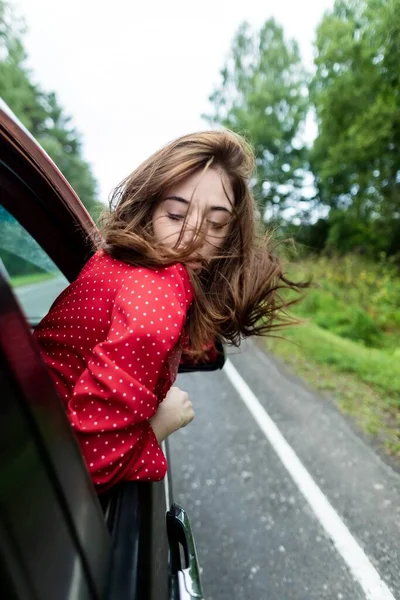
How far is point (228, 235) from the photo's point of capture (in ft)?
5.31

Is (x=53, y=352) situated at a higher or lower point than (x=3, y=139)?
lower

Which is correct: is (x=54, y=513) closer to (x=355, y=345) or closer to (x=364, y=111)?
(x=355, y=345)

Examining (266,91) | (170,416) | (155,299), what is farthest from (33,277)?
(266,91)

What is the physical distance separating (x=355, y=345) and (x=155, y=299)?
657 cm

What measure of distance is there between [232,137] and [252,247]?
18.1 inches

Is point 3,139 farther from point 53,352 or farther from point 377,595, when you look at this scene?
point 377,595

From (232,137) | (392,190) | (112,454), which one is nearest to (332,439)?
(232,137)

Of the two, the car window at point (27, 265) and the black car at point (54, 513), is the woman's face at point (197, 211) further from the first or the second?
the car window at point (27, 265)

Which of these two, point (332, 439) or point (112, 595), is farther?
point (332, 439)

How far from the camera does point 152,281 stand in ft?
3.64

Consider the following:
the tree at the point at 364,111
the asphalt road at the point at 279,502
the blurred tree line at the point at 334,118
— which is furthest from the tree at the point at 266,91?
the asphalt road at the point at 279,502

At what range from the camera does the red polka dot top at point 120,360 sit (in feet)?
3.15

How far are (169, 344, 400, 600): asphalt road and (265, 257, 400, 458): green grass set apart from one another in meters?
0.35

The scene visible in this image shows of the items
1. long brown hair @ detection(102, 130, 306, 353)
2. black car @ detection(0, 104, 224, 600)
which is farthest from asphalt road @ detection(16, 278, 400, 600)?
black car @ detection(0, 104, 224, 600)
